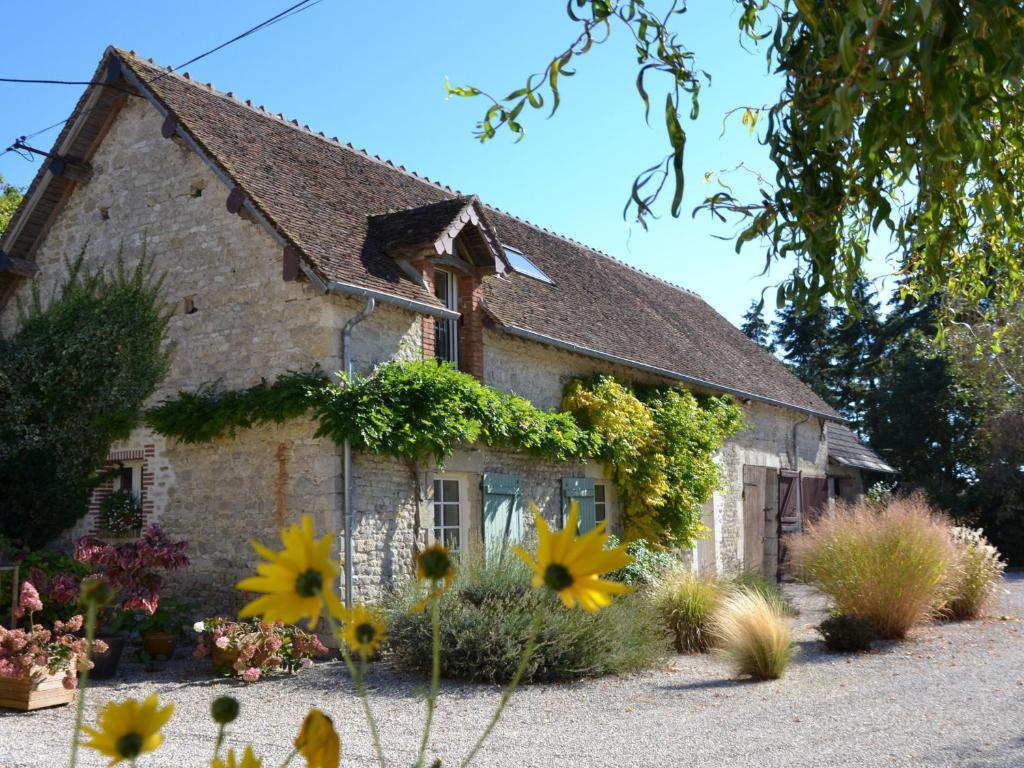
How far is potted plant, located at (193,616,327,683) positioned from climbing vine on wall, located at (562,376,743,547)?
578cm

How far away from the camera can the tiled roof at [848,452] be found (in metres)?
24.0

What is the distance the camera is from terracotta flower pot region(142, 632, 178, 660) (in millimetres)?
10094

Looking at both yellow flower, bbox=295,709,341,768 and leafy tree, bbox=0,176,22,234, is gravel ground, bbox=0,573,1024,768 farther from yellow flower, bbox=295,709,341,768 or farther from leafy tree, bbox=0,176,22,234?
leafy tree, bbox=0,176,22,234

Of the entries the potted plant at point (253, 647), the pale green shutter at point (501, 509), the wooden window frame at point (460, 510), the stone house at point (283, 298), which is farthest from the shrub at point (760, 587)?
the potted plant at point (253, 647)

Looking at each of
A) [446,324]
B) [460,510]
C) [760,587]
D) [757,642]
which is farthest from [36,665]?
Answer: [760,587]

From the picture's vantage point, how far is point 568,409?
14.2 m

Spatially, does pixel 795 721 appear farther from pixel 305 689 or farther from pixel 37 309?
pixel 37 309

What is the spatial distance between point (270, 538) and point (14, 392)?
13.0ft

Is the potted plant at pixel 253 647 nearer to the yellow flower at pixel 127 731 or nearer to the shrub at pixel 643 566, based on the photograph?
the shrub at pixel 643 566

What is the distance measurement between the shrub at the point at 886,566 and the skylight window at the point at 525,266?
613 centimetres

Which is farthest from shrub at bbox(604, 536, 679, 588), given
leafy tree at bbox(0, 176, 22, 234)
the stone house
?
leafy tree at bbox(0, 176, 22, 234)

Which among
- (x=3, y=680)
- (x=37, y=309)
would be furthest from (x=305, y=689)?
(x=37, y=309)

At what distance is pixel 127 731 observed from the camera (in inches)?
58.5

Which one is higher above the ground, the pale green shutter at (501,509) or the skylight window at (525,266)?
the skylight window at (525,266)
